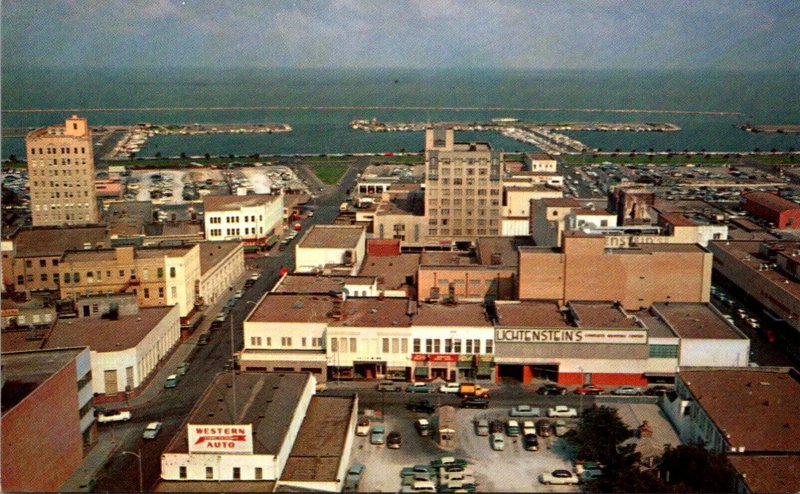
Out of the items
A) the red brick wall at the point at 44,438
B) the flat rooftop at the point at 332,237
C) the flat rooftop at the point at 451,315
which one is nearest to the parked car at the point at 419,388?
the flat rooftop at the point at 451,315

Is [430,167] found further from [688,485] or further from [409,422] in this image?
[688,485]

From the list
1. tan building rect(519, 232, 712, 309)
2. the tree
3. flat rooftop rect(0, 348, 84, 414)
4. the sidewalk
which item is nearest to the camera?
flat rooftop rect(0, 348, 84, 414)

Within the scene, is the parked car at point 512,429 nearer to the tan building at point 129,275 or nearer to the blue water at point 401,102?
the tan building at point 129,275

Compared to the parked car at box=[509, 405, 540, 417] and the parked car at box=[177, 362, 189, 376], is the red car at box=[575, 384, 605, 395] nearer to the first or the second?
the parked car at box=[509, 405, 540, 417]

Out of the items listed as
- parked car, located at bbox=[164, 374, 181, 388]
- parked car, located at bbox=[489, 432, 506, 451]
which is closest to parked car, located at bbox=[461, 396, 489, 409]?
parked car, located at bbox=[489, 432, 506, 451]

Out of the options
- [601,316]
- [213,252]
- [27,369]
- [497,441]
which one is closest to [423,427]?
[497,441]

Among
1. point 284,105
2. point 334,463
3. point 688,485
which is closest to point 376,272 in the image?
point 334,463
